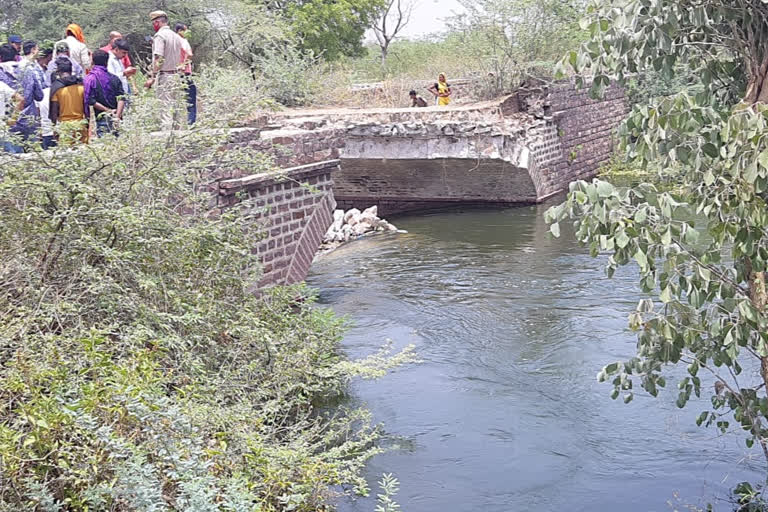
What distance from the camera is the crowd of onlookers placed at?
21.8ft

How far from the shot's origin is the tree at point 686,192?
369 cm

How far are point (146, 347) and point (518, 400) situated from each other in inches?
143

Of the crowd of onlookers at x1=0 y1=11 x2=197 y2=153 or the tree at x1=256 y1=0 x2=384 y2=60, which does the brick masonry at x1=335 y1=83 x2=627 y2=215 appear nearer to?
the crowd of onlookers at x1=0 y1=11 x2=197 y2=153

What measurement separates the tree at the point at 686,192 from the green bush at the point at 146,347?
1839 millimetres

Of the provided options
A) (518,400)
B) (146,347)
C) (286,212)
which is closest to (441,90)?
(286,212)

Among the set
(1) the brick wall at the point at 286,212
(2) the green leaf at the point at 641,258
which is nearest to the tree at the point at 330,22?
(1) the brick wall at the point at 286,212

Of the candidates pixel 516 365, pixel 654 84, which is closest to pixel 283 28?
pixel 654 84

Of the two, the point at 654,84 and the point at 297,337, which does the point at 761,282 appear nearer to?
the point at 297,337

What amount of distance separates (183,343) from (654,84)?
699 inches

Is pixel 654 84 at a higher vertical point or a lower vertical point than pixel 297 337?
higher

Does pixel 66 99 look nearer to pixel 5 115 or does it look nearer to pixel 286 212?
pixel 5 115

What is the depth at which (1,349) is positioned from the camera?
4.41 m

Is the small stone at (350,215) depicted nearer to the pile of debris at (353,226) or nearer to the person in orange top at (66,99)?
the pile of debris at (353,226)

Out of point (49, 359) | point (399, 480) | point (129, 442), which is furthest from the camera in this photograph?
point (399, 480)
